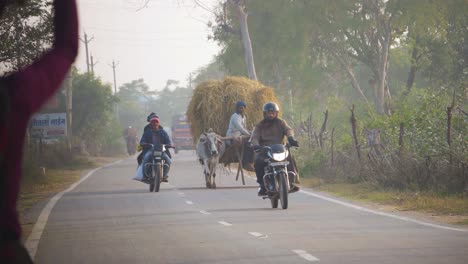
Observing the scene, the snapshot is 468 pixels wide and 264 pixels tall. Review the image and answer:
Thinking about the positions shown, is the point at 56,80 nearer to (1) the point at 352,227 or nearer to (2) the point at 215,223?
(1) the point at 352,227

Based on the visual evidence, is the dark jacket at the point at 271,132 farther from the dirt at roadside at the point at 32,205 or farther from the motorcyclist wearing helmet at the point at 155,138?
the motorcyclist wearing helmet at the point at 155,138

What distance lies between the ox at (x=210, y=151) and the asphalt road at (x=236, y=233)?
3086 mm

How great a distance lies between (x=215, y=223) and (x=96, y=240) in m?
2.52

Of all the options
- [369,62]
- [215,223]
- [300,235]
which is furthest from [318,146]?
[300,235]

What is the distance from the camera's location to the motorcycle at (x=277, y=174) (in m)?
16.6

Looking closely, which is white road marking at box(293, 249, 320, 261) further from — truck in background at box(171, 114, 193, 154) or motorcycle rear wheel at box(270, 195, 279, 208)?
truck in background at box(171, 114, 193, 154)

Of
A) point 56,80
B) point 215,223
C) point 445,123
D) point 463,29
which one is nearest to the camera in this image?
point 56,80

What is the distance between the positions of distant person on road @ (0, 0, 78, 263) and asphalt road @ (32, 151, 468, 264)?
21.5 ft

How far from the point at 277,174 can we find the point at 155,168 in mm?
7000

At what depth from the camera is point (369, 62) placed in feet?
141

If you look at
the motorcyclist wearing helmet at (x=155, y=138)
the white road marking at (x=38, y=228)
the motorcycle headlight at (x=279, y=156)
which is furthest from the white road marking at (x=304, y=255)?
the motorcyclist wearing helmet at (x=155, y=138)

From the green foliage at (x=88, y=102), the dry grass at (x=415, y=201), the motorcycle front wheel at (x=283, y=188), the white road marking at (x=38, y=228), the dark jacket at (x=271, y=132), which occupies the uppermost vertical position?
the green foliage at (x=88, y=102)

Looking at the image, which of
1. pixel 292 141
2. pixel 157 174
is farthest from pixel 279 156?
pixel 157 174

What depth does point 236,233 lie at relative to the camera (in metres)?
12.9
